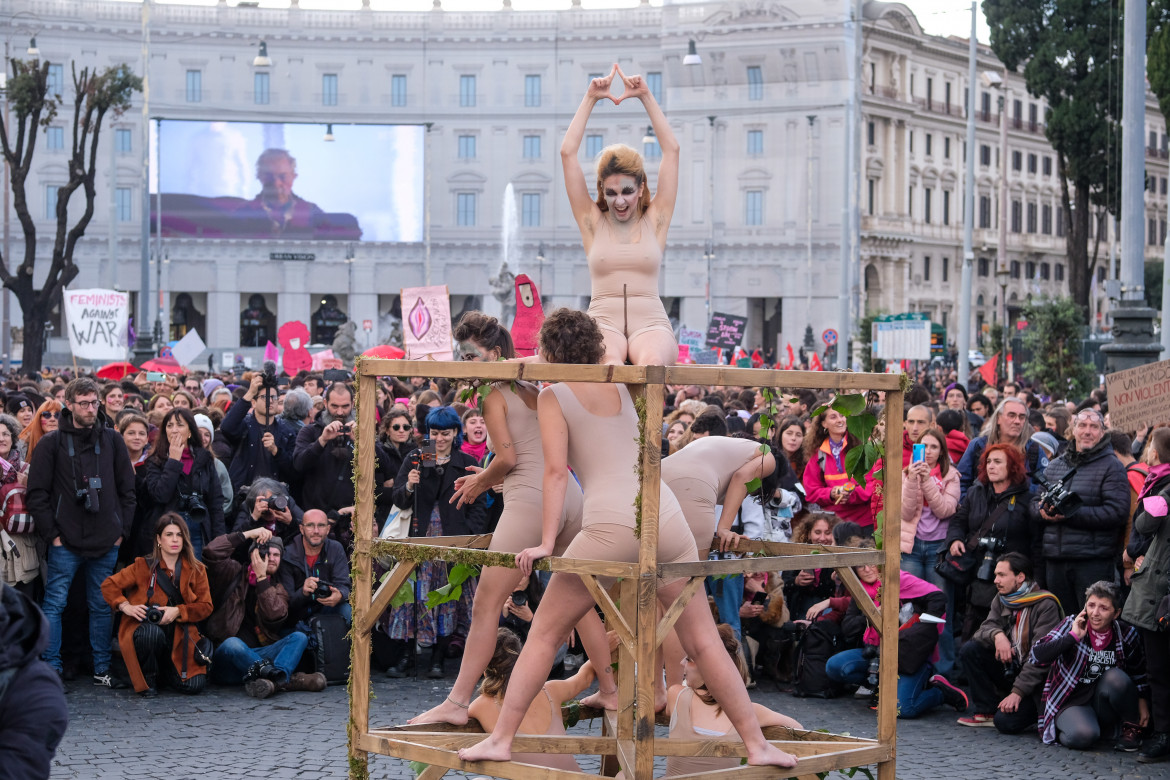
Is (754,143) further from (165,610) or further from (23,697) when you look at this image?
(23,697)

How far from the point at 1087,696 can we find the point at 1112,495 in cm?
137

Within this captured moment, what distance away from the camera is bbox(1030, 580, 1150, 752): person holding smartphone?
8445 millimetres

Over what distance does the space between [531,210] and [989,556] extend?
2510 inches

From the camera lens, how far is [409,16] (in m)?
72.2

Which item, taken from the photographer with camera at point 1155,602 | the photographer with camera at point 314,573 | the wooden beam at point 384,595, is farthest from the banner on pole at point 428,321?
the wooden beam at point 384,595

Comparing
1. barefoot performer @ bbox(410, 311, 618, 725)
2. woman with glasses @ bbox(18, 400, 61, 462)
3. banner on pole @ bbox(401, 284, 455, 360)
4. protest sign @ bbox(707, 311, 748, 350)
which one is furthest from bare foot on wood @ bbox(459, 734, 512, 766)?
protest sign @ bbox(707, 311, 748, 350)

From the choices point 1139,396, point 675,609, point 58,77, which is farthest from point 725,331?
point 58,77

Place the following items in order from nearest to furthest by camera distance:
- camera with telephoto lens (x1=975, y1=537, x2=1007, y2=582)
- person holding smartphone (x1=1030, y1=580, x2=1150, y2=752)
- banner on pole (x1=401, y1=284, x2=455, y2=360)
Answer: person holding smartphone (x1=1030, y1=580, x2=1150, y2=752)
camera with telephoto lens (x1=975, y1=537, x2=1007, y2=582)
banner on pole (x1=401, y1=284, x2=455, y2=360)

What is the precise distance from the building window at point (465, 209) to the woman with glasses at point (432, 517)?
62761mm

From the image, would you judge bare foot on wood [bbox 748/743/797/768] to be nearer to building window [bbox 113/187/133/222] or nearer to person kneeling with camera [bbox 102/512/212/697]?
person kneeling with camera [bbox 102/512/212/697]

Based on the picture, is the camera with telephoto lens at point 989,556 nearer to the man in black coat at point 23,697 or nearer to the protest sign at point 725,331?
the man in black coat at point 23,697

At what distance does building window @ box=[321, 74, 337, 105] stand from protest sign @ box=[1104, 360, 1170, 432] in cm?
6542

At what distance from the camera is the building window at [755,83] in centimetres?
7006

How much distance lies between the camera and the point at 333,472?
11133 millimetres
